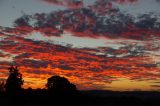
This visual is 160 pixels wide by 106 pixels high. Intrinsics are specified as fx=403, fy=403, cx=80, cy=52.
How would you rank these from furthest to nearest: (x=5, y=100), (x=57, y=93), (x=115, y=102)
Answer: (x=115, y=102) → (x=57, y=93) → (x=5, y=100)

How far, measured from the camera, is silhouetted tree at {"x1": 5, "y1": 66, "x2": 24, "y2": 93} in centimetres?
12519

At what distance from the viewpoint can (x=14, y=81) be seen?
128625mm

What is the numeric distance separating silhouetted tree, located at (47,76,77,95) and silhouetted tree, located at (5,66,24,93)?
947 cm

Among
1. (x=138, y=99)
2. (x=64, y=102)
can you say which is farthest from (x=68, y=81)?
(x=138, y=99)

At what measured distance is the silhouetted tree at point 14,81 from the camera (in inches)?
4929

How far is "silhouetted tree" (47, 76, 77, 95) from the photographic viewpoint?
124194 millimetres

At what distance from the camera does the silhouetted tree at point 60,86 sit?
124m

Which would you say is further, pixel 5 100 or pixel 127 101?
pixel 127 101

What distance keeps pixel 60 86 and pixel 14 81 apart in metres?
15.1

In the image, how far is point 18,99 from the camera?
11394cm

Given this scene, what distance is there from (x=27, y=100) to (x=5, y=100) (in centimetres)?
704

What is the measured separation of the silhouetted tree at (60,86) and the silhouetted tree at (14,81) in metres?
9.47

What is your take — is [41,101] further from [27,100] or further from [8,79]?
[8,79]

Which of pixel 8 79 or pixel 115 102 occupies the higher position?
pixel 8 79
